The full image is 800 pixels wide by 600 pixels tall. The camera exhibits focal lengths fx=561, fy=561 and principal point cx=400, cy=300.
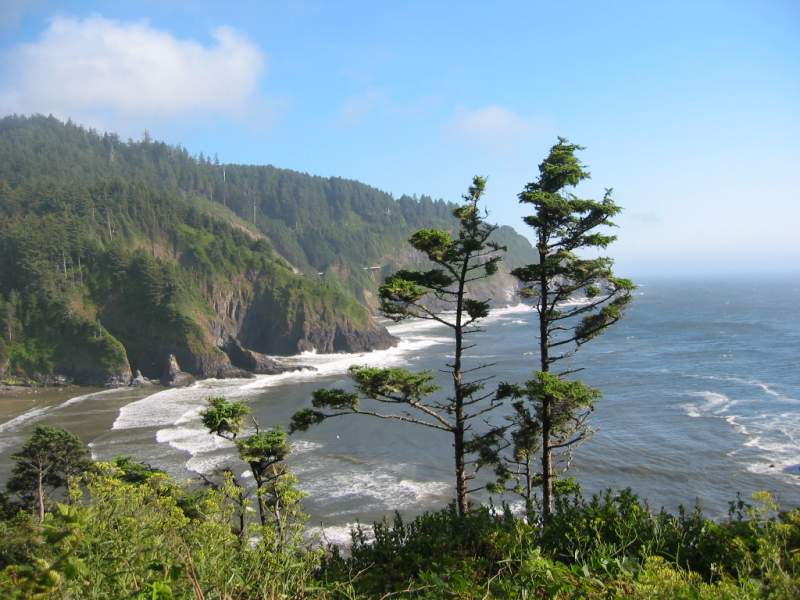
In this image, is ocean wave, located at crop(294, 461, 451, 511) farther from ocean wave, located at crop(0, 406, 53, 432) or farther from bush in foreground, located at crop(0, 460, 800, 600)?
ocean wave, located at crop(0, 406, 53, 432)

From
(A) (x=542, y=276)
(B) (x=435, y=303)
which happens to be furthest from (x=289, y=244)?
(A) (x=542, y=276)

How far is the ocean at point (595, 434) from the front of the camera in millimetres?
29297

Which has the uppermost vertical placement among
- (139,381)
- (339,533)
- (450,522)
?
(450,522)

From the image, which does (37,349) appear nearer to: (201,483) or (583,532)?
(201,483)

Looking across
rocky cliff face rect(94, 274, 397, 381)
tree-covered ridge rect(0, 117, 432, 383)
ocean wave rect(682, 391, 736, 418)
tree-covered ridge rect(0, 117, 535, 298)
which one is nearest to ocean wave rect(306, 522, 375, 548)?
ocean wave rect(682, 391, 736, 418)

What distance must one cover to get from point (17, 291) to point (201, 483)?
62.8 meters

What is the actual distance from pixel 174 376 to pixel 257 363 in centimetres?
1036

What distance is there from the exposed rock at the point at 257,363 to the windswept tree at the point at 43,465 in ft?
141

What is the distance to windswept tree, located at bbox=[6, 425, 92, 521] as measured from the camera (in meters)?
26.0

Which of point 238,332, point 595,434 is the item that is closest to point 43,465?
point 595,434

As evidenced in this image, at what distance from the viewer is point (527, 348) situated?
7844cm

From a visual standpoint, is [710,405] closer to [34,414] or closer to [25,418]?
[25,418]

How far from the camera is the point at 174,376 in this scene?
217 ft

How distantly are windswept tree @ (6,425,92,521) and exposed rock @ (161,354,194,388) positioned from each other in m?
38.0
